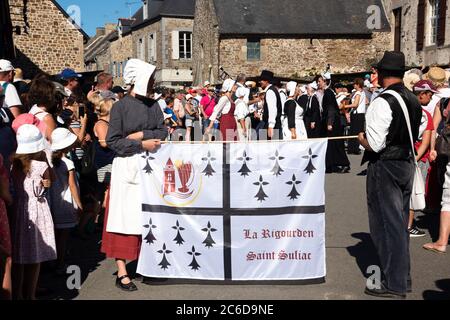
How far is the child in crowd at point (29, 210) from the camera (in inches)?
170

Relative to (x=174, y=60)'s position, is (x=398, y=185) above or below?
below

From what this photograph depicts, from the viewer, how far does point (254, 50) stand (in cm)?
3594

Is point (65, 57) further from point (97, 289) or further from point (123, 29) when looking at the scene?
point (123, 29)

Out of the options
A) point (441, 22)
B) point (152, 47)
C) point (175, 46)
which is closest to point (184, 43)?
point (175, 46)

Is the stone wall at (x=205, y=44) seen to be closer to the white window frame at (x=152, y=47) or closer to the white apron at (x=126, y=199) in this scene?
the white window frame at (x=152, y=47)

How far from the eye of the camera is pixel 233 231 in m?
4.96

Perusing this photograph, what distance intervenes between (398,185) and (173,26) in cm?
4308

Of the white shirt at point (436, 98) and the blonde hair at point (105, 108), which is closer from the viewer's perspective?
the blonde hair at point (105, 108)

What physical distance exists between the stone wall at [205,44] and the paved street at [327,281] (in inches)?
1175

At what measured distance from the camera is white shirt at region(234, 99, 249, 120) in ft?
43.3

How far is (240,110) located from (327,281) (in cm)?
851

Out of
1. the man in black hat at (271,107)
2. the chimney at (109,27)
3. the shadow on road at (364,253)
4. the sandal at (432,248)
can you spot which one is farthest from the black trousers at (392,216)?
the chimney at (109,27)

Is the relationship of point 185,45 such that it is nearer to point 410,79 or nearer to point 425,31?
point 425,31
